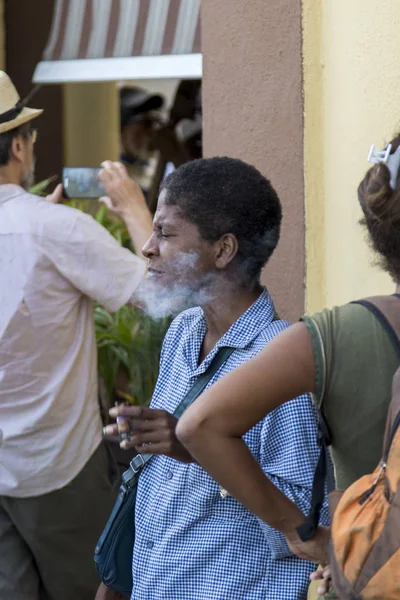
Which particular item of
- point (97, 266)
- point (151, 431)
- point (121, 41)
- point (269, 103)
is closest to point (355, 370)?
point (151, 431)

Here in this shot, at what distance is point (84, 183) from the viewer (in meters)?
3.81

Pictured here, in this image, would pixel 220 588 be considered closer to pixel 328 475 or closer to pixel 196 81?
pixel 328 475

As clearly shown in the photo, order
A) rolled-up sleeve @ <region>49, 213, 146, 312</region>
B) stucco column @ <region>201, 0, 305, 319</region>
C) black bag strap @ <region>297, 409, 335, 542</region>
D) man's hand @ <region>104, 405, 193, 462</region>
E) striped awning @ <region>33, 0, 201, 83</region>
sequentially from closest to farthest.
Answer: black bag strap @ <region>297, 409, 335, 542</region>
man's hand @ <region>104, 405, 193, 462</region>
rolled-up sleeve @ <region>49, 213, 146, 312</region>
stucco column @ <region>201, 0, 305, 319</region>
striped awning @ <region>33, 0, 201, 83</region>

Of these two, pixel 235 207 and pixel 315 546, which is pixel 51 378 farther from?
pixel 315 546

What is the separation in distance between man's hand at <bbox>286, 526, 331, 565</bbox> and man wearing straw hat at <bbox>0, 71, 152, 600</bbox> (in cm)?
147

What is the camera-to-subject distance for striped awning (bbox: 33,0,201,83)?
5.00 m

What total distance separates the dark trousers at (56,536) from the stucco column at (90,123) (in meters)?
4.04

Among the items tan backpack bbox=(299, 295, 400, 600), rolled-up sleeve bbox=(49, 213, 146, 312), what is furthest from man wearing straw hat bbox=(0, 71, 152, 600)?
tan backpack bbox=(299, 295, 400, 600)

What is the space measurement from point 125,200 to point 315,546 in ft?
6.19

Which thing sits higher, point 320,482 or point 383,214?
point 383,214

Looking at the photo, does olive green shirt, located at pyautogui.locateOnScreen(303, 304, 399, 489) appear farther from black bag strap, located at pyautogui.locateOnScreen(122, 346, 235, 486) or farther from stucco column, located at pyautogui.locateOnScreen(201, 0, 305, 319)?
stucco column, located at pyautogui.locateOnScreen(201, 0, 305, 319)

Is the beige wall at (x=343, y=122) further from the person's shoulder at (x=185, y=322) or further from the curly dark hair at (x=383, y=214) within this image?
the curly dark hair at (x=383, y=214)

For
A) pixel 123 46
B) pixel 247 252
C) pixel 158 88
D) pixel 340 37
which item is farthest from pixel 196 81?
pixel 247 252

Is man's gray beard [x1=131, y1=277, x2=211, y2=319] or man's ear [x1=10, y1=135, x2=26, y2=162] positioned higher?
man's ear [x1=10, y1=135, x2=26, y2=162]
